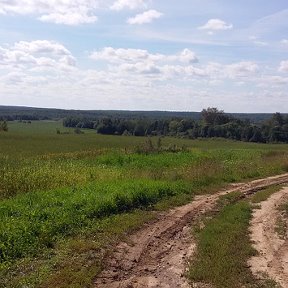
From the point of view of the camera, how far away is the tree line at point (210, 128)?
104 m

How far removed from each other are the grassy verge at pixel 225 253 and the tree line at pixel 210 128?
9295 centimetres

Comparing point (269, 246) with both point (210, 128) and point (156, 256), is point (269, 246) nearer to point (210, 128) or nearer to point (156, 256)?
point (156, 256)

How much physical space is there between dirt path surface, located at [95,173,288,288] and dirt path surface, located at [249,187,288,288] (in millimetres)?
1427

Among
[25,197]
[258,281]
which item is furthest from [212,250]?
[25,197]

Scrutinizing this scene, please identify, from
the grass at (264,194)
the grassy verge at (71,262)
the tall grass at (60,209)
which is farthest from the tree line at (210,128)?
the grassy verge at (71,262)

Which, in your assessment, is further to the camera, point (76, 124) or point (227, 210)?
point (76, 124)

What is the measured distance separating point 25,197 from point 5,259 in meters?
4.92

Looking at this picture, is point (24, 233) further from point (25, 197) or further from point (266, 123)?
point (266, 123)

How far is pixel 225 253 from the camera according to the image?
29.9 feet

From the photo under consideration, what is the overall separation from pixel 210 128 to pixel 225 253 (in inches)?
3996

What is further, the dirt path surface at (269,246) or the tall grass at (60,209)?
the tall grass at (60,209)

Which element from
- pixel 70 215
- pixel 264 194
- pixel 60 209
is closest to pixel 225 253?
pixel 70 215

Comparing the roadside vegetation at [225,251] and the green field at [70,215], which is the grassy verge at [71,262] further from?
the roadside vegetation at [225,251]

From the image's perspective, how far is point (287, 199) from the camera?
16.8m
